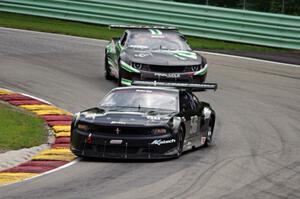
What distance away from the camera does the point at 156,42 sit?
22031 mm

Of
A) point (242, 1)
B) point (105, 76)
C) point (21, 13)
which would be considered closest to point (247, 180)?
point (105, 76)

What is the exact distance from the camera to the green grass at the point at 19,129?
15109 millimetres

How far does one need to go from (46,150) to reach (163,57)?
6727 mm

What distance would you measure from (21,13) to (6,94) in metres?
16.9

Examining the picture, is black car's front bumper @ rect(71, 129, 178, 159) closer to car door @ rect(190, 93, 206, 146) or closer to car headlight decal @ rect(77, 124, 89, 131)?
car headlight decal @ rect(77, 124, 89, 131)

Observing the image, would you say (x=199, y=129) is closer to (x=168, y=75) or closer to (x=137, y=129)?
(x=137, y=129)

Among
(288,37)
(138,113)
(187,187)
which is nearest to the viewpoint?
(187,187)

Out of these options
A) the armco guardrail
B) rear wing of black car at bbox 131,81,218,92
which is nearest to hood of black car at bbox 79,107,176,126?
rear wing of black car at bbox 131,81,218,92

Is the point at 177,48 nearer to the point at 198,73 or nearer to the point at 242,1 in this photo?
the point at 198,73

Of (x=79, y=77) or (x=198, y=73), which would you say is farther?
(x=79, y=77)

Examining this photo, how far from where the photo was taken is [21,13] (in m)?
36.5

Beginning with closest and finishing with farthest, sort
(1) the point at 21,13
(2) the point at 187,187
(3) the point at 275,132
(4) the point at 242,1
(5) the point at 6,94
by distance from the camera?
(2) the point at 187,187, (3) the point at 275,132, (5) the point at 6,94, (4) the point at 242,1, (1) the point at 21,13

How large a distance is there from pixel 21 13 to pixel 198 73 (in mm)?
17454

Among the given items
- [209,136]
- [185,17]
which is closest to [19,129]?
[209,136]
